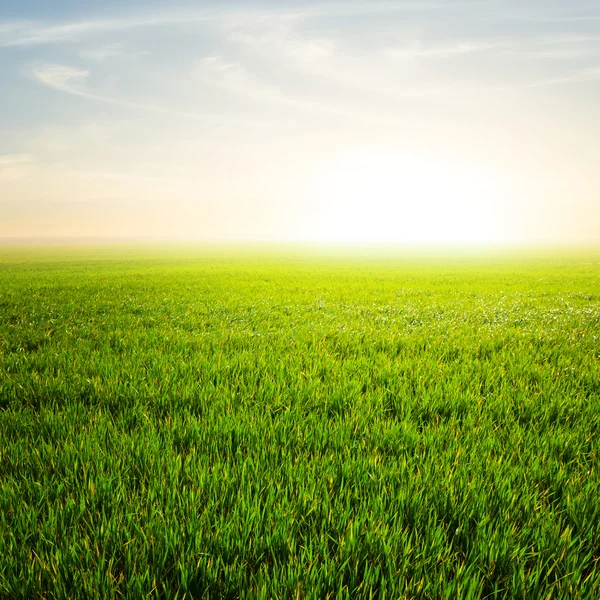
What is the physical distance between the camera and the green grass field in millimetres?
2010

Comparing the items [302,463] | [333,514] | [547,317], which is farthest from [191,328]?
[547,317]

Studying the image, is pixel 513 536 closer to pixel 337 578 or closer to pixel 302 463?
pixel 337 578

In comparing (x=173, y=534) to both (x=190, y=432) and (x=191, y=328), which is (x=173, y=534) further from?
(x=191, y=328)

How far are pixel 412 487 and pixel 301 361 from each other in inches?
148

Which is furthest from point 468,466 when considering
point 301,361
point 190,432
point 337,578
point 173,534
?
point 301,361

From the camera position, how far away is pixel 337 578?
6.48 ft

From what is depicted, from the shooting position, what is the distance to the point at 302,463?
3.03m

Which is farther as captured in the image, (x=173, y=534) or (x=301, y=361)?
(x=301, y=361)

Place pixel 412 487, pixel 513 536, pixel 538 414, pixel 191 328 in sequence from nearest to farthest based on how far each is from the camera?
pixel 513 536 → pixel 412 487 → pixel 538 414 → pixel 191 328

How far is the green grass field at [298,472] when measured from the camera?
2.01 meters

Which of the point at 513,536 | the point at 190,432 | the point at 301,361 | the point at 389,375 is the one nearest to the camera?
the point at 513,536

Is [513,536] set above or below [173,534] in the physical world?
below

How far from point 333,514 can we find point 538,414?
3365 mm

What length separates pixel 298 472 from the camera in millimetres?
2941
